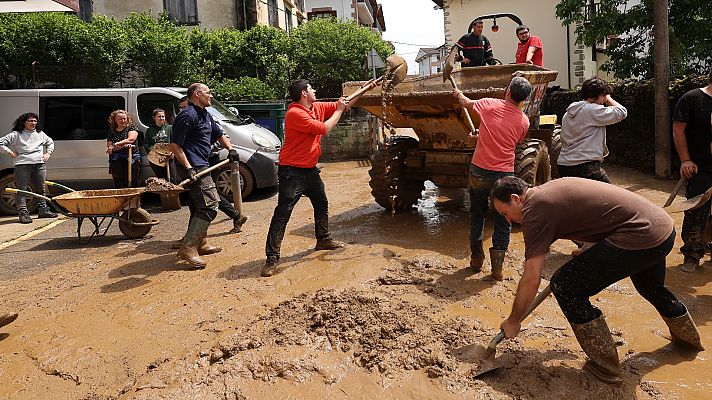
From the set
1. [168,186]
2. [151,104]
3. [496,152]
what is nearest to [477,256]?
[496,152]

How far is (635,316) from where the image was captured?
4016 mm

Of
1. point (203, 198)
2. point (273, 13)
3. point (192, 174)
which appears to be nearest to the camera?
point (192, 174)

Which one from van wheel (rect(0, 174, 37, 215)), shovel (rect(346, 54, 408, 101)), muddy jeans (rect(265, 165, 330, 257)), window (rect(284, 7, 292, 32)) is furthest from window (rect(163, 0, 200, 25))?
muddy jeans (rect(265, 165, 330, 257))

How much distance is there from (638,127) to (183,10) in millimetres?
14546

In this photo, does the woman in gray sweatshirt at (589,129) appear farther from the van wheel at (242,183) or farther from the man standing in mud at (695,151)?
the van wheel at (242,183)

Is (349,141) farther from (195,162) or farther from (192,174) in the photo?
(192,174)

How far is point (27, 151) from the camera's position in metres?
8.06

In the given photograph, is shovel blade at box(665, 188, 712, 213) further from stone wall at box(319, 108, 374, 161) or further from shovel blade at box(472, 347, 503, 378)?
stone wall at box(319, 108, 374, 161)

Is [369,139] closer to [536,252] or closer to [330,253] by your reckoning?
[330,253]

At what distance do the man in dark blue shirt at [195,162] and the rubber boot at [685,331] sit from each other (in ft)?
13.5

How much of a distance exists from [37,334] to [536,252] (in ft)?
12.1

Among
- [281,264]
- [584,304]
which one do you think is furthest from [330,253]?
[584,304]

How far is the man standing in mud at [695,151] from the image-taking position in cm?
460

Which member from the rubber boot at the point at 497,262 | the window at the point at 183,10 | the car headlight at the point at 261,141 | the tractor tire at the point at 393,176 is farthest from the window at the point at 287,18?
the rubber boot at the point at 497,262
